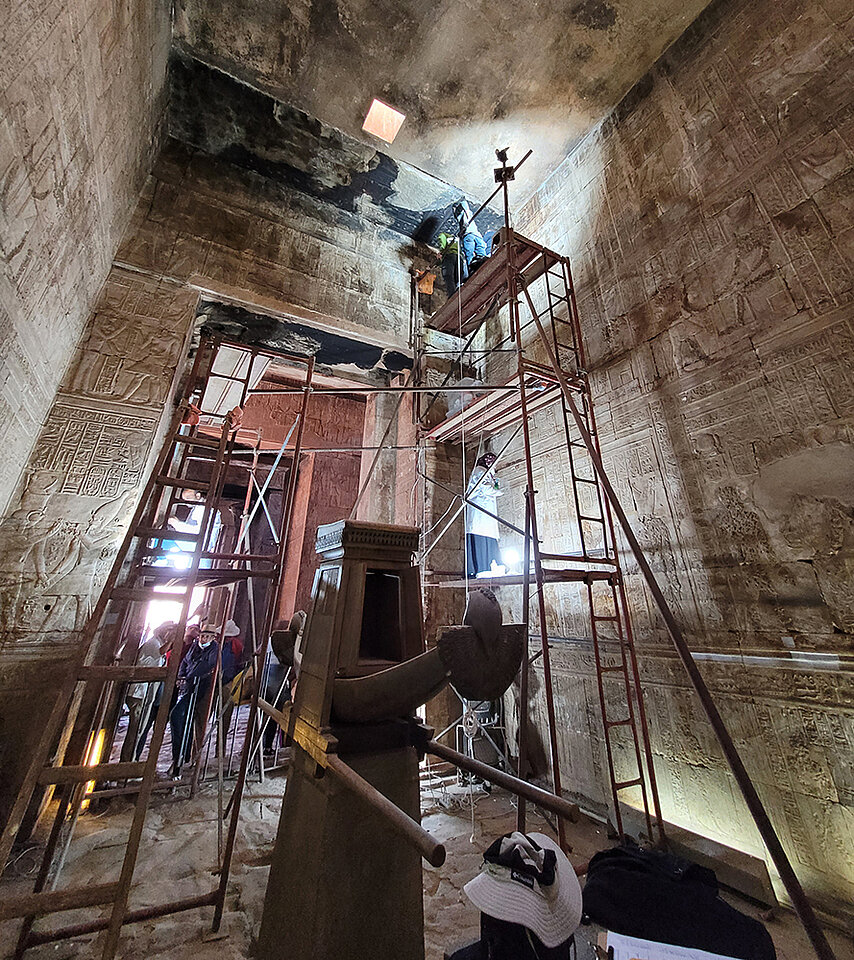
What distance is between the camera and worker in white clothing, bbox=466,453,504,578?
17.3 feet

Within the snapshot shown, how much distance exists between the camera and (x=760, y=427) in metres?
3.74

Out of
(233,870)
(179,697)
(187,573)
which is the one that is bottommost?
(233,870)

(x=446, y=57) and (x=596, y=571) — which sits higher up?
(x=446, y=57)

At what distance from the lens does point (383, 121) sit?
6441 millimetres

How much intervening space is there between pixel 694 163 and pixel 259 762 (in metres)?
9.06

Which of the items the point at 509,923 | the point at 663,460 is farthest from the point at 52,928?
the point at 663,460

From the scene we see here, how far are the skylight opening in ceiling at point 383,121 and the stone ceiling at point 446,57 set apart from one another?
3.7 inches

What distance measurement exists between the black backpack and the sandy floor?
363mm

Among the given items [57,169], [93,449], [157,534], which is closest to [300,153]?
[57,169]

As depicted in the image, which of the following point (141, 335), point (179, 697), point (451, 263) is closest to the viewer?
point (141, 335)

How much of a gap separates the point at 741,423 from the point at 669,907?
12.0ft

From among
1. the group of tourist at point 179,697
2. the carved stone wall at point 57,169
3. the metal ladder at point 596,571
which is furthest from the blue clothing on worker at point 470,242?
the group of tourist at point 179,697

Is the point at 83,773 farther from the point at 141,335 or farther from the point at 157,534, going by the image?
the point at 141,335

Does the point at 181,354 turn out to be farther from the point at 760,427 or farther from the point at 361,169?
the point at 760,427
